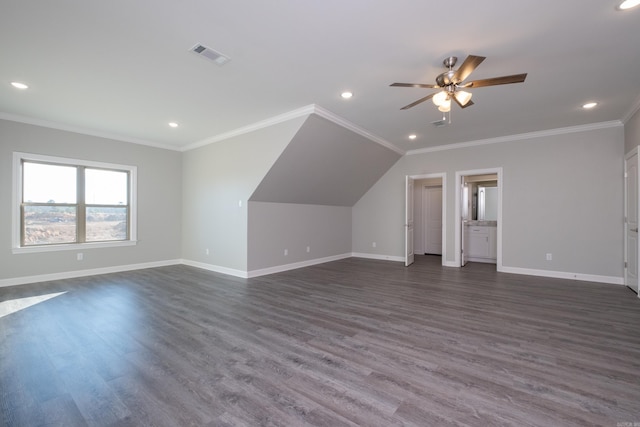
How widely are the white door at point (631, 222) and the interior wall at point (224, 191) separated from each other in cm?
505

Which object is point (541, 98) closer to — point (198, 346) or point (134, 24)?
point (134, 24)

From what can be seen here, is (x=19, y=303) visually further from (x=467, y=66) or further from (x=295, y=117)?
(x=467, y=66)

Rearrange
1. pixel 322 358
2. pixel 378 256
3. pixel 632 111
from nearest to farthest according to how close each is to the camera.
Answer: pixel 322 358 < pixel 632 111 < pixel 378 256

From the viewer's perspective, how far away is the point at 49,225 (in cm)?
493

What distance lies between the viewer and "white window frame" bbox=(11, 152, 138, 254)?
4535 millimetres

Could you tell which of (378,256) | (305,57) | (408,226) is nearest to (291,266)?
(378,256)

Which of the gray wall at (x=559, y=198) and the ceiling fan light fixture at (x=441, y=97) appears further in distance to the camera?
the gray wall at (x=559, y=198)

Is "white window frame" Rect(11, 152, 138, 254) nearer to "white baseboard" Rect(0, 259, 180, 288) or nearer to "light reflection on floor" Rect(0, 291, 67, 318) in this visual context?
"white baseboard" Rect(0, 259, 180, 288)

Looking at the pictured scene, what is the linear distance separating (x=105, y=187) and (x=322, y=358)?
18.7ft

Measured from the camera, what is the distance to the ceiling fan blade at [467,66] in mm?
2248

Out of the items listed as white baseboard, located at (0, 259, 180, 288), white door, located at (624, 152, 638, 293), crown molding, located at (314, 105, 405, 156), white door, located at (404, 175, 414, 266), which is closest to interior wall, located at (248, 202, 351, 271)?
white door, located at (404, 175, 414, 266)

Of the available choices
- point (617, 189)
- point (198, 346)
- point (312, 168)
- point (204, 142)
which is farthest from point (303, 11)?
point (617, 189)

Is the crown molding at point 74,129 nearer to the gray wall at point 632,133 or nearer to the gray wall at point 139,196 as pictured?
the gray wall at point 139,196

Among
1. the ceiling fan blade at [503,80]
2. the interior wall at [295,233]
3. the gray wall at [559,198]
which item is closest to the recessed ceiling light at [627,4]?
the ceiling fan blade at [503,80]
